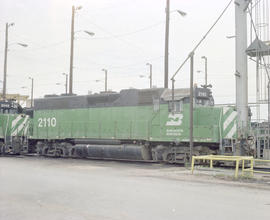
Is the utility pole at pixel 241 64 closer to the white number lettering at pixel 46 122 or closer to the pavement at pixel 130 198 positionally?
the pavement at pixel 130 198

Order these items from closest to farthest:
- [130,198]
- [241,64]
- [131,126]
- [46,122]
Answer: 1. [130,198]
2. [241,64]
3. [131,126]
4. [46,122]

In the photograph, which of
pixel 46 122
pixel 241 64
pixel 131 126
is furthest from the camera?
pixel 46 122

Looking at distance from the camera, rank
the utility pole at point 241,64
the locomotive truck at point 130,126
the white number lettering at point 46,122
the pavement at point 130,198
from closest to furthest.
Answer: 1. the pavement at point 130,198
2. the utility pole at point 241,64
3. the locomotive truck at point 130,126
4. the white number lettering at point 46,122

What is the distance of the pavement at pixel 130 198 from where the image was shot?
6.51 meters

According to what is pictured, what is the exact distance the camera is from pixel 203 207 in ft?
23.0

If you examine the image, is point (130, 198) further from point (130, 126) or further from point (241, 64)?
point (130, 126)

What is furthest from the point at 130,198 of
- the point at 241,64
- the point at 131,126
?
the point at 131,126

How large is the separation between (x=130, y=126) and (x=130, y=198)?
10394mm

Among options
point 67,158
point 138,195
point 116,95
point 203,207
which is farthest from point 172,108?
point 203,207

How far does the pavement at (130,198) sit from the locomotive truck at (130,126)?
15.9 feet

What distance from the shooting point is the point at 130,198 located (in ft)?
26.0

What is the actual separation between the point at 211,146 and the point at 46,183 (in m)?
8.70

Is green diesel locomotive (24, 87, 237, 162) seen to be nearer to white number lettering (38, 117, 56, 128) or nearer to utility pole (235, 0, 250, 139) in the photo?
white number lettering (38, 117, 56, 128)

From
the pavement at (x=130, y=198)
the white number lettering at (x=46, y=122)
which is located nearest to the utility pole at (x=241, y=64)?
the pavement at (x=130, y=198)
